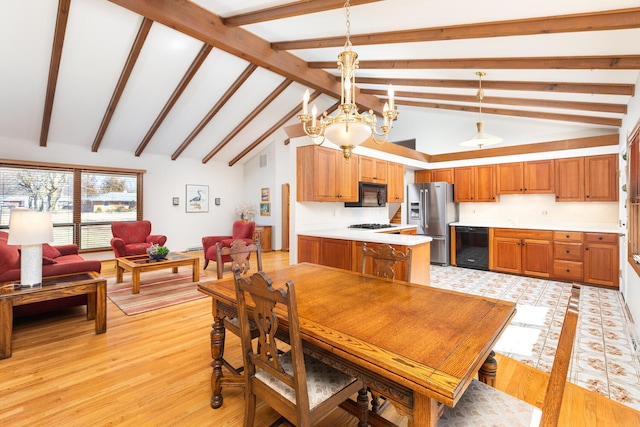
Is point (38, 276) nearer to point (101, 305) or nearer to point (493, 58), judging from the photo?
point (101, 305)

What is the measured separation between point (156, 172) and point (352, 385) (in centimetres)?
782

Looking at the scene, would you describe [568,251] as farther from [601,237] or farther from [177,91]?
[177,91]

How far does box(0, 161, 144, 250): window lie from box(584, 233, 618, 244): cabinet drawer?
9.03 metres

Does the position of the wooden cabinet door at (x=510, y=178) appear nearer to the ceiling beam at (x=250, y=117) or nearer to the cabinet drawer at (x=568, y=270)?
the cabinet drawer at (x=568, y=270)

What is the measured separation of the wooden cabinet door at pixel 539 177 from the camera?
5.37 meters

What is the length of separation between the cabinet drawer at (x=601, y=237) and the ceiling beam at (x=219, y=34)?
16.5 ft

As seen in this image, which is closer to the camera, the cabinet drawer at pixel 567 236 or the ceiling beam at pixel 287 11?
the ceiling beam at pixel 287 11

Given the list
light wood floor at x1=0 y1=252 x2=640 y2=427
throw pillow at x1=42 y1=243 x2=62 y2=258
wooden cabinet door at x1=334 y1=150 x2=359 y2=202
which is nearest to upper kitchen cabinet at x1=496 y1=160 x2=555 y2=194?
wooden cabinet door at x1=334 y1=150 x2=359 y2=202

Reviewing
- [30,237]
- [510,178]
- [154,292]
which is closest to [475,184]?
[510,178]

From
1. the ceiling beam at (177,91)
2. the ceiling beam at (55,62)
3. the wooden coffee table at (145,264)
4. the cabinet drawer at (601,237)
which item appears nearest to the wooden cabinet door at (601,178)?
the cabinet drawer at (601,237)

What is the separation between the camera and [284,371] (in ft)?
4.11

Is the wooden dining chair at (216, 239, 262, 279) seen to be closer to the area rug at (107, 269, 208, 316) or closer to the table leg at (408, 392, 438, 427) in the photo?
the table leg at (408, 392, 438, 427)

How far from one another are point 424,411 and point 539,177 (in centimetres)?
598

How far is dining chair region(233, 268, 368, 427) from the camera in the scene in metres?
1.18
